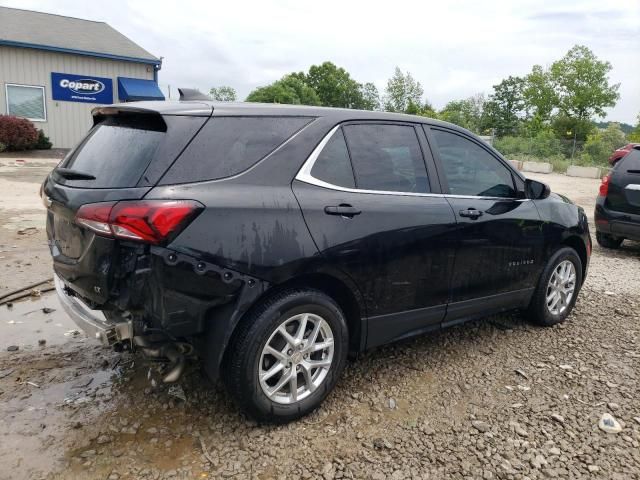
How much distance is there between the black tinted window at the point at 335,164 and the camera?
2.88 meters

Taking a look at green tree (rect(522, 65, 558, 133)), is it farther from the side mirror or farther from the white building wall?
the side mirror

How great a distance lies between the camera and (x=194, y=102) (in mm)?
2900

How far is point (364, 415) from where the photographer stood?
9.89 feet

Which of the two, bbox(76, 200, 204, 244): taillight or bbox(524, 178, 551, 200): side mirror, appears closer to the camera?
bbox(76, 200, 204, 244): taillight

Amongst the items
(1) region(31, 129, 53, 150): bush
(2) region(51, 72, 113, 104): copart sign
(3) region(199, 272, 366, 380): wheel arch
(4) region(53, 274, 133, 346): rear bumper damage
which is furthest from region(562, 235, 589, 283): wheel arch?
(2) region(51, 72, 113, 104): copart sign

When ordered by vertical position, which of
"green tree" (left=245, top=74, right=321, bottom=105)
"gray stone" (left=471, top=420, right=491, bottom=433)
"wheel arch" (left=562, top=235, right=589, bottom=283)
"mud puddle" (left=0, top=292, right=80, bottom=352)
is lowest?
"gray stone" (left=471, top=420, right=491, bottom=433)

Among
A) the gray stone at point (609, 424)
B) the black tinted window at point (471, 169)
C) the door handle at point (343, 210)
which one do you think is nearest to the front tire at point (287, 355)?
the door handle at point (343, 210)

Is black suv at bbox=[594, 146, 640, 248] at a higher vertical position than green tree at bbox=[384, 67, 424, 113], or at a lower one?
lower

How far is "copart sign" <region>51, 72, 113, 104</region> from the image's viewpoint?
21797 millimetres

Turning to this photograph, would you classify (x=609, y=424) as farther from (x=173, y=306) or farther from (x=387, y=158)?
(x=173, y=306)

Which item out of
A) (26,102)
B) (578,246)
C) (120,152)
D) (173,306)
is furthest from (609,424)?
(26,102)

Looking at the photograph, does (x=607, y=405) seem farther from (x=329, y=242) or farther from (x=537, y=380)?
(x=329, y=242)

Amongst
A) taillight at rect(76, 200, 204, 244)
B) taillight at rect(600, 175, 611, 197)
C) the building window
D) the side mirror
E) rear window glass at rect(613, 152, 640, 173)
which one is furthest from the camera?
the building window

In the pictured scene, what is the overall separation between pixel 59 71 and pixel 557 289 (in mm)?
22971
